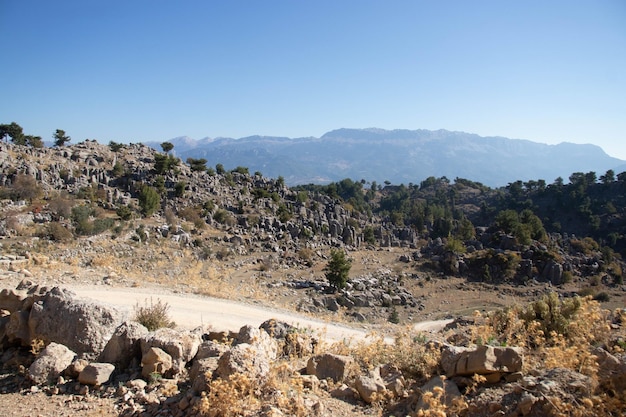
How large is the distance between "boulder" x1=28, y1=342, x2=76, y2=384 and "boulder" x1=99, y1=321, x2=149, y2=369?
22.1 inches

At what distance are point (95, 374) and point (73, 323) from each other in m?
1.49

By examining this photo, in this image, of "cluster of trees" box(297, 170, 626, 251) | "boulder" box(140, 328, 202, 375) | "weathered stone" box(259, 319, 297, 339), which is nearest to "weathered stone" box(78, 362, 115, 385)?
"boulder" box(140, 328, 202, 375)

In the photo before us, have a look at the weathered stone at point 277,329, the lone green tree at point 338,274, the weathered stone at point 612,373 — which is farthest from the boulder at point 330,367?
the lone green tree at point 338,274

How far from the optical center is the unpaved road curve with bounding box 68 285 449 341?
35.5 ft

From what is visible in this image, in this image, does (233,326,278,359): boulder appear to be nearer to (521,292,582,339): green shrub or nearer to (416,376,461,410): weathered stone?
(416,376,461,410): weathered stone

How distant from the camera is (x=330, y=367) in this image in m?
5.95

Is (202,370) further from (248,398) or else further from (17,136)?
(17,136)

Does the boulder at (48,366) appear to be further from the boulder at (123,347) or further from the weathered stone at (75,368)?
the boulder at (123,347)

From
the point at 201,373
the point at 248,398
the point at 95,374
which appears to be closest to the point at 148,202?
the point at 95,374

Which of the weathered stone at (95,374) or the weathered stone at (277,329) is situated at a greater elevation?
the weathered stone at (95,374)

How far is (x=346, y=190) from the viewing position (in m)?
98.6

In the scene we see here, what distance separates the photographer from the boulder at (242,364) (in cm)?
478

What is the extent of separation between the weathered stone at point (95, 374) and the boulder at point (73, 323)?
0.86 meters

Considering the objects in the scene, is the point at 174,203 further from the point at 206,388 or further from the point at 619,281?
the point at 619,281
